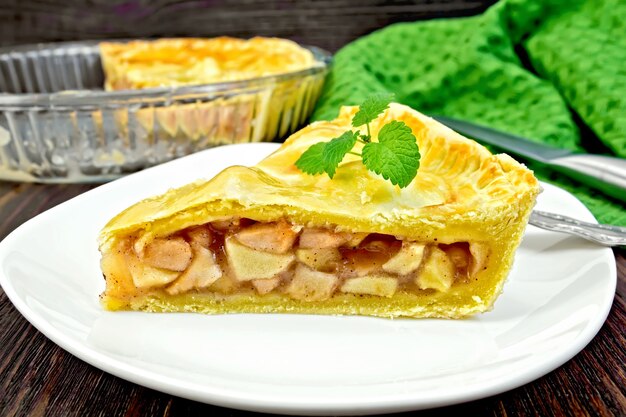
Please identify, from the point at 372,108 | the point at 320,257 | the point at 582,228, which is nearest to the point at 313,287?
the point at 320,257

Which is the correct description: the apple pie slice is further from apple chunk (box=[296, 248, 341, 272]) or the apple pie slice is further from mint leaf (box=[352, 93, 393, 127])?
mint leaf (box=[352, 93, 393, 127])

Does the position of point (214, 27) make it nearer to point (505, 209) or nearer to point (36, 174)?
point (36, 174)

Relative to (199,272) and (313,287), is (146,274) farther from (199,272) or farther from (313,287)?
(313,287)

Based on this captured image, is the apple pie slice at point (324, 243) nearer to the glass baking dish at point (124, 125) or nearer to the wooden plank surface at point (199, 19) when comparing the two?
the glass baking dish at point (124, 125)

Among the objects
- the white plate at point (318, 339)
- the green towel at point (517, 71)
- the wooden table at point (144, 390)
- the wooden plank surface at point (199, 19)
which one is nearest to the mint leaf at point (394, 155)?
the white plate at point (318, 339)

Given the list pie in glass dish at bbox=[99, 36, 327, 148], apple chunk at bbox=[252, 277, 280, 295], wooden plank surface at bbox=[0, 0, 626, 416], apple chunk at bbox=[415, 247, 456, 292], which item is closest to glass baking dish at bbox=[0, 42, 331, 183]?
pie in glass dish at bbox=[99, 36, 327, 148]

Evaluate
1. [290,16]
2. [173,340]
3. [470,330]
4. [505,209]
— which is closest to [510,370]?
[470,330]
